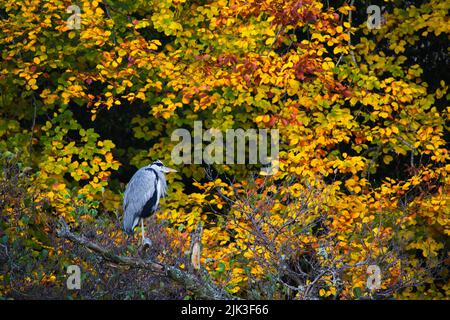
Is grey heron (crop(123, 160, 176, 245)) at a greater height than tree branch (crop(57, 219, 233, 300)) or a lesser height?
greater

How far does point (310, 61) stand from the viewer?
1052cm

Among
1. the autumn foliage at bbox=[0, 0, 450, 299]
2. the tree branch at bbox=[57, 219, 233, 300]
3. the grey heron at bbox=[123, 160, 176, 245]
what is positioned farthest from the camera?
the autumn foliage at bbox=[0, 0, 450, 299]

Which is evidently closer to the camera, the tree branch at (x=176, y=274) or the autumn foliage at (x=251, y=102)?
the tree branch at (x=176, y=274)

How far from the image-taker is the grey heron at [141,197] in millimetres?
8164

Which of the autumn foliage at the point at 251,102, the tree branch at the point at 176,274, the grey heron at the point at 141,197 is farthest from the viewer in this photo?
the autumn foliage at the point at 251,102

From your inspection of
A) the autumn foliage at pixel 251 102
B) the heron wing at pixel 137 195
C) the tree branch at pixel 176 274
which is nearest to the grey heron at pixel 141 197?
the heron wing at pixel 137 195

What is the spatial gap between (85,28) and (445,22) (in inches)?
197

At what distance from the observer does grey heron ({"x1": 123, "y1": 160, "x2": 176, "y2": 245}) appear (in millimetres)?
8164

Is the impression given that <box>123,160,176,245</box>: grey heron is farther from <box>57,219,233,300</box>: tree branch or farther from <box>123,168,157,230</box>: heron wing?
<box>57,219,233,300</box>: tree branch

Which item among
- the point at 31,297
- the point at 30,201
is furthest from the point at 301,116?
the point at 31,297

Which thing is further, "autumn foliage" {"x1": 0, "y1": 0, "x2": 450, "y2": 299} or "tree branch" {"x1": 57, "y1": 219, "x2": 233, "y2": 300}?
"autumn foliage" {"x1": 0, "y1": 0, "x2": 450, "y2": 299}

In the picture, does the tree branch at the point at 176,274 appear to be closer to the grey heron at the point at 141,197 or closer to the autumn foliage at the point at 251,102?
the grey heron at the point at 141,197

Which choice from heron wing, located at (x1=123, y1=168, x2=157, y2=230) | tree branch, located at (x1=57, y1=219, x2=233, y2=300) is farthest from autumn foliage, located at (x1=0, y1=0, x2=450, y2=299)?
tree branch, located at (x1=57, y1=219, x2=233, y2=300)

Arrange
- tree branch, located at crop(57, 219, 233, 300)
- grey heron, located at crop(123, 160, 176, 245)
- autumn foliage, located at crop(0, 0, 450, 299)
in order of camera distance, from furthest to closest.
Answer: autumn foliage, located at crop(0, 0, 450, 299) → grey heron, located at crop(123, 160, 176, 245) → tree branch, located at crop(57, 219, 233, 300)
